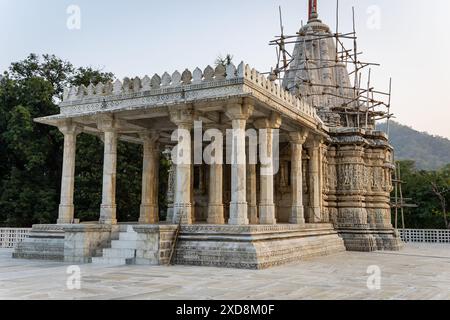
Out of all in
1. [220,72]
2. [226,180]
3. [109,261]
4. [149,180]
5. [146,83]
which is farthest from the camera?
[226,180]

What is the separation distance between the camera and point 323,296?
7.65 m

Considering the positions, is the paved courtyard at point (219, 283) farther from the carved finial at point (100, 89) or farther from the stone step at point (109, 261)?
the carved finial at point (100, 89)

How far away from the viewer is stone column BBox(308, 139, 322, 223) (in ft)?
65.1

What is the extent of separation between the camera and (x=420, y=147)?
110375mm

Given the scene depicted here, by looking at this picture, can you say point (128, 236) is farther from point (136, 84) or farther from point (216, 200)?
point (136, 84)

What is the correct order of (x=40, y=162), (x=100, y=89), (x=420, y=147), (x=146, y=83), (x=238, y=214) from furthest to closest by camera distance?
(x=420, y=147) < (x=40, y=162) < (x=100, y=89) < (x=146, y=83) < (x=238, y=214)

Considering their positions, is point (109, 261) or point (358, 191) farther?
point (358, 191)

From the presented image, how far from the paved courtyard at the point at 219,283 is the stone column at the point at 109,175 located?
286cm

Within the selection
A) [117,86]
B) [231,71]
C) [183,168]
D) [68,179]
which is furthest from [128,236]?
[231,71]

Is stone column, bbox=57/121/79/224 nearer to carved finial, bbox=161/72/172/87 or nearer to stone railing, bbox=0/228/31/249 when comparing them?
carved finial, bbox=161/72/172/87

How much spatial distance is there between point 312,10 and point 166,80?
1738 cm
